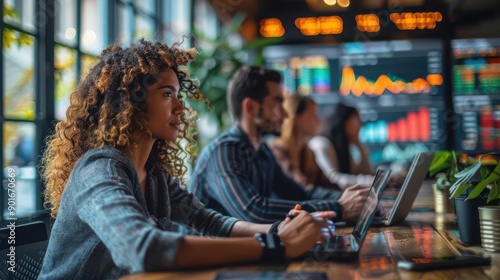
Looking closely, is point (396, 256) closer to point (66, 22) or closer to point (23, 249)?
point (23, 249)

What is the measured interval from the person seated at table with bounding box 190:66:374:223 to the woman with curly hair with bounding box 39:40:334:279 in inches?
13.6

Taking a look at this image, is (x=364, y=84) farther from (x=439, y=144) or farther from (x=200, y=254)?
(x=200, y=254)

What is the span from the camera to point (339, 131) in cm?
512

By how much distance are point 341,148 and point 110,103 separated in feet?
11.2

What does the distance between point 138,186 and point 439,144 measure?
4.47 metres

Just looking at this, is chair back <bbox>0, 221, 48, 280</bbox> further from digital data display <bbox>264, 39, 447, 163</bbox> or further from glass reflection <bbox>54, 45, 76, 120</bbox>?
digital data display <bbox>264, 39, 447, 163</bbox>

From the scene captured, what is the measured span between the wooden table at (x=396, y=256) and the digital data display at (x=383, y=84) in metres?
3.39

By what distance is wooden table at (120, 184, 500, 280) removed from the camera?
→ 1296mm

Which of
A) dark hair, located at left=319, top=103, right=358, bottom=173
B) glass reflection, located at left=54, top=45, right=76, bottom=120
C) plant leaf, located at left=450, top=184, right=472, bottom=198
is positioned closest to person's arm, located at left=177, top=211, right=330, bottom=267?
plant leaf, located at left=450, top=184, right=472, bottom=198

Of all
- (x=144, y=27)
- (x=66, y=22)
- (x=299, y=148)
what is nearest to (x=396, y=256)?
(x=66, y=22)

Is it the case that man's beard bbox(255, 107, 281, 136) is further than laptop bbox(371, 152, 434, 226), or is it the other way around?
man's beard bbox(255, 107, 281, 136)

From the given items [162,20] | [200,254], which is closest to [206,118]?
[162,20]

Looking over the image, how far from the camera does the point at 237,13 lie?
6.08m

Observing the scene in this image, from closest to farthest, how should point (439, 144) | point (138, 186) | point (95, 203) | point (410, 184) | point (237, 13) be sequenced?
point (95, 203)
point (138, 186)
point (410, 184)
point (439, 144)
point (237, 13)
